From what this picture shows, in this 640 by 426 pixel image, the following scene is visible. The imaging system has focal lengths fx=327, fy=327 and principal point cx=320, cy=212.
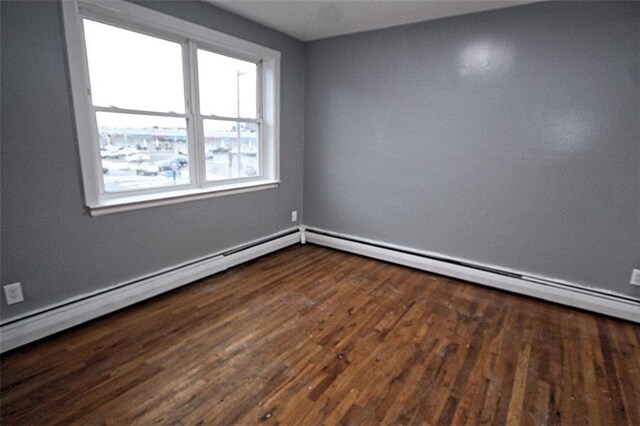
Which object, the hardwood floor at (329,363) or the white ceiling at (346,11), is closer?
the hardwood floor at (329,363)

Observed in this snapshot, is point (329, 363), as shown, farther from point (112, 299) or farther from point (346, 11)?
point (346, 11)

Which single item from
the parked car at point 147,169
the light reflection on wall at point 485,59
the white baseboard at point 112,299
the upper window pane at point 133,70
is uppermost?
the light reflection on wall at point 485,59

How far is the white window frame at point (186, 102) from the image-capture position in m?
2.16

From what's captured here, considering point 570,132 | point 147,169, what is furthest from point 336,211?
point 570,132

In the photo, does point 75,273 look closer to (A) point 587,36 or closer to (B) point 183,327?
(B) point 183,327

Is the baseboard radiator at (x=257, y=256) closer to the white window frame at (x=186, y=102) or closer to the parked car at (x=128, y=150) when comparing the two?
the white window frame at (x=186, y=102)

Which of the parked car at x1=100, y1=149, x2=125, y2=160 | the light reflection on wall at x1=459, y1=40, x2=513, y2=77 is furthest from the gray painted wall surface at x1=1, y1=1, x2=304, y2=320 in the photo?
the light reflection on wall at x1=459, y1=40, x2=513, y2=77

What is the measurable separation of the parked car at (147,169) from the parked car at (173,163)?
42 millimetres

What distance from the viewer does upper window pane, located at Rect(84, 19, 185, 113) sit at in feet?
7.59

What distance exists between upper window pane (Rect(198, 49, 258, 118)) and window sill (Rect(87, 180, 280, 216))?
28.9 inches

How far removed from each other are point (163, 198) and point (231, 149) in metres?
1.00

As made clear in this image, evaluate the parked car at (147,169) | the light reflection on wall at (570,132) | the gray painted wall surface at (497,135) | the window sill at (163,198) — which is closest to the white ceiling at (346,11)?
the gray painted wall surface at (497,135)

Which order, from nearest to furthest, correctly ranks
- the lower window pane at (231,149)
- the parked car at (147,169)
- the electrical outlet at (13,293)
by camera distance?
1. the electrical outlet at (13,293)
2. the parked car at (147,169)
3. the lower window pane at (231,149)

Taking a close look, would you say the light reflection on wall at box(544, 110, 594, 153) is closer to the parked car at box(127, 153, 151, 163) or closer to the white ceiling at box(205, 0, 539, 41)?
the white ceiling at box(205, 0, 539, 41)
